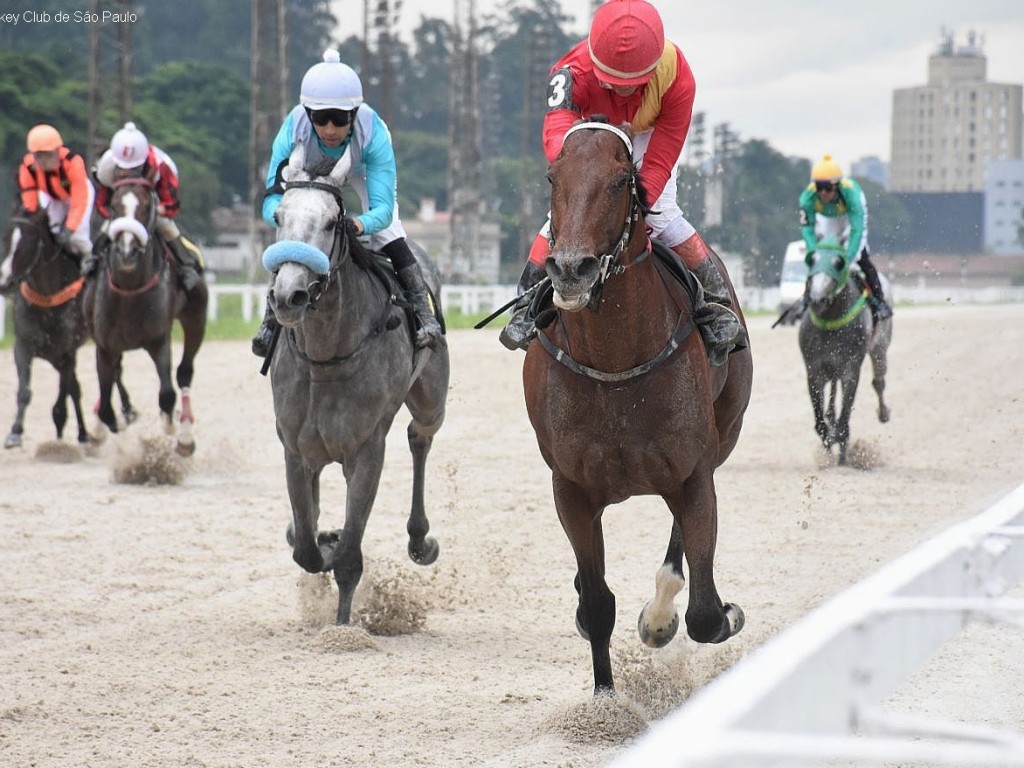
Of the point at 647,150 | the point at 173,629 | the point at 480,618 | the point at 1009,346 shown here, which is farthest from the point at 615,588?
the point at 1009,346

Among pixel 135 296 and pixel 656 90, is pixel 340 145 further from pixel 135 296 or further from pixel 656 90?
pixel 135 296

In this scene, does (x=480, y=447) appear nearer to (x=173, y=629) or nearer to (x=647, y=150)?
(x=173, y=629)

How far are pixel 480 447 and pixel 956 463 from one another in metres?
4.21

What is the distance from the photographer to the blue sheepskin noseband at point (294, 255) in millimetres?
6090


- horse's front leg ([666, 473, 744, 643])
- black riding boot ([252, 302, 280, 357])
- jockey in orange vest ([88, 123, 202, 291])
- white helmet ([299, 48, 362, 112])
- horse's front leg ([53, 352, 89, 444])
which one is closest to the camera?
horse's front leg ([666, 473, 744, 643])

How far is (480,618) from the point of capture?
7266 mm

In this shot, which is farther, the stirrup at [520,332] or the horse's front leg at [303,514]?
the horse's front leg at [303,514]

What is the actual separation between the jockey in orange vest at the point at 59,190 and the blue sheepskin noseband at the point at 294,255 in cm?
686

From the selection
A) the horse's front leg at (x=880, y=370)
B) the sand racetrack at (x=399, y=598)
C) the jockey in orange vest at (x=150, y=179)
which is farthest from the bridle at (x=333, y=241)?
the horse's front leg at (x=880, y=370)

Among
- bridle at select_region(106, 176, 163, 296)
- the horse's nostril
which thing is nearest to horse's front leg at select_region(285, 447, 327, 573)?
the horse's nostril

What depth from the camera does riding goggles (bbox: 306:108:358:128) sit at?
6730mm

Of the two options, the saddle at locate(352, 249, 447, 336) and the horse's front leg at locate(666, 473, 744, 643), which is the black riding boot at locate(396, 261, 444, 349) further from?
the horse's front leg at locate(666, 473, 744, 643)

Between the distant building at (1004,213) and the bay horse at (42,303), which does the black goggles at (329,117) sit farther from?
the distant building at (1004,213)

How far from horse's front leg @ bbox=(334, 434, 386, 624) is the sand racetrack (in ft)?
0.73
